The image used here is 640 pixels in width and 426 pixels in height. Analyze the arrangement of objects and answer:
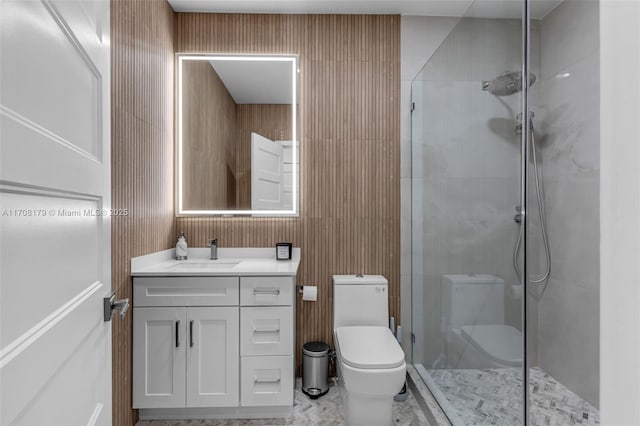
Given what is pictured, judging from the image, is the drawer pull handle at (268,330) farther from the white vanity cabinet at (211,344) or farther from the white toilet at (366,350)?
the white toilet at (366,350)

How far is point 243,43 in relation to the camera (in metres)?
2.44

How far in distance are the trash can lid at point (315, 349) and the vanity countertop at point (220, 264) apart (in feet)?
1.80

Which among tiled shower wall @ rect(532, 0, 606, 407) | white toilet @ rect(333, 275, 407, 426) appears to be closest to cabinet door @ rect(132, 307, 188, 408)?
white toilet @ rect(333, 275, 407, 426)

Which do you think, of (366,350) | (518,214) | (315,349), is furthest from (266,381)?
(518,214)

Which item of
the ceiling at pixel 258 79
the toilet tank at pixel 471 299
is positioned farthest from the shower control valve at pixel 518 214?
the ceiling at pixel 258 79

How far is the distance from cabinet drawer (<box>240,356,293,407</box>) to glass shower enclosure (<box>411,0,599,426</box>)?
85 cm

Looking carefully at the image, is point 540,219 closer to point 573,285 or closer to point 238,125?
point 573,285

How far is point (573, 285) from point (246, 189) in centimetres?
193

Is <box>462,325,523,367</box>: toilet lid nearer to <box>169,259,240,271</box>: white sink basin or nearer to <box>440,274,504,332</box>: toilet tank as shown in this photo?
<box>440,274,504,332</box>: toilet tank

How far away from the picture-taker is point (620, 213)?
23cm

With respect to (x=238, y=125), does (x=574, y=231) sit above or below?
below

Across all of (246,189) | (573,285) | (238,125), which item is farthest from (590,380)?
(238,125)

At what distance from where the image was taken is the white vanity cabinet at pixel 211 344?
5.92ft

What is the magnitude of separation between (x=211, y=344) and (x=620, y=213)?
191cm
